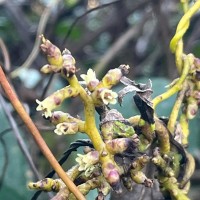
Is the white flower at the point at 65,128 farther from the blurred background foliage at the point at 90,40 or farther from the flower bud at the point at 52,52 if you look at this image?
the blurred background foliage at the point at 90,40

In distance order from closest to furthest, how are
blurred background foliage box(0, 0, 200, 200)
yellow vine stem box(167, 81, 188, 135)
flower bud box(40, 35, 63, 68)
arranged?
1. flower bud box(40, 35, 63, 68)
2. yellow vine stem box(167, 81, 188, 135)
3. blurred background foliage box(0, 0, 200, 200)

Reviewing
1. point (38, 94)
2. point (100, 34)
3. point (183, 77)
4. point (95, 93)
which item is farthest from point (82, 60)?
point (95, 93)

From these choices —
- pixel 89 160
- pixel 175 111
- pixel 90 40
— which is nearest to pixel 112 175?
pixel 89 160

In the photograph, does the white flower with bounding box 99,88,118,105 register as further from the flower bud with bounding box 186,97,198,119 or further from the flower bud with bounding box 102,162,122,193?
the flower bud with bounding box 186,97,198,119

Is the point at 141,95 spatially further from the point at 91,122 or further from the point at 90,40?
the point at 90,40

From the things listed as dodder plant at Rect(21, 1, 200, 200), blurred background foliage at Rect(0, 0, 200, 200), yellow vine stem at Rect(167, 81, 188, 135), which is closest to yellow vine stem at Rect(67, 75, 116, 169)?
dodder plant at Rect(21, 1, 200, 200)

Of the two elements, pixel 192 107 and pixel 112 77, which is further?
pixel 192 107

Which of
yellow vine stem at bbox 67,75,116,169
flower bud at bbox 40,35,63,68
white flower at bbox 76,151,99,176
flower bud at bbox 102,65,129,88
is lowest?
white flower at bbox 76,151,99,176
